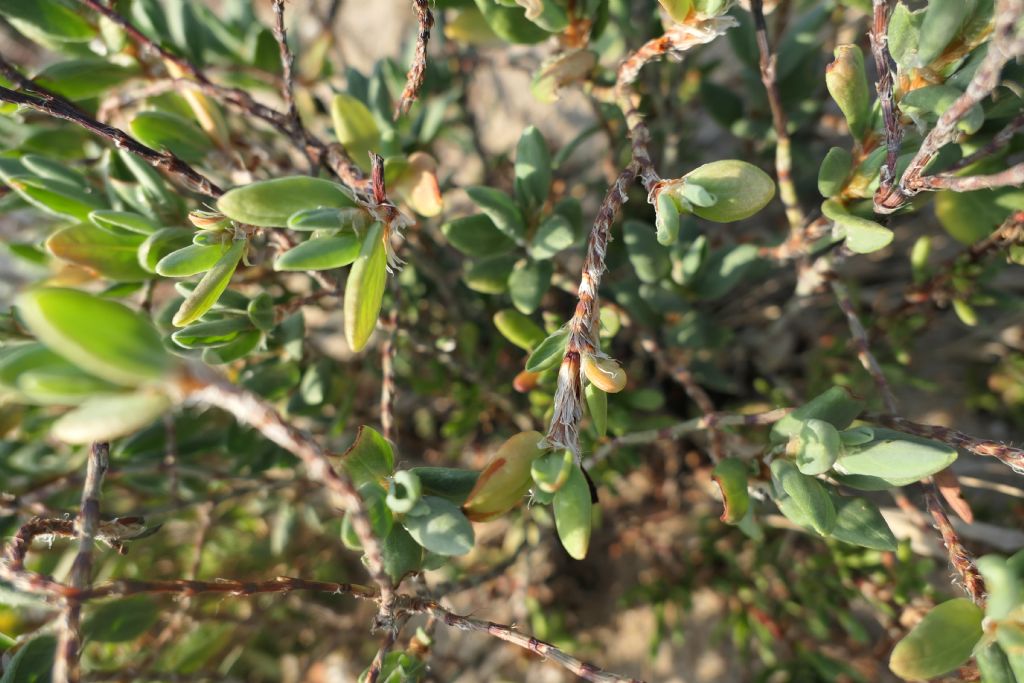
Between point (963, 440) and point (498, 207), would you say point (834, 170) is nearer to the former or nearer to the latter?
point (963, 440)

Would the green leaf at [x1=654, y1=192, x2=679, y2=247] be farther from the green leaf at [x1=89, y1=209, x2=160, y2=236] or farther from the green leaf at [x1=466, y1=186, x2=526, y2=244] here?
the green leaf at [x1=89, y1=209, x2=160, y2=236]

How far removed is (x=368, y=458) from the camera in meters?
A: 1.04

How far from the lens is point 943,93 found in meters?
1.03

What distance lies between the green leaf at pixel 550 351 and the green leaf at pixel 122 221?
30.3 inches

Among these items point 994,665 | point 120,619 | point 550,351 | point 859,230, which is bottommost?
point 120,619

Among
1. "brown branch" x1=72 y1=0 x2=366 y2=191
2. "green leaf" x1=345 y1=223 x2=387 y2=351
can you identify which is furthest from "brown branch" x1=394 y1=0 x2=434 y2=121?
"green leaf" x1=345 y1=223 x2=387 y2=351

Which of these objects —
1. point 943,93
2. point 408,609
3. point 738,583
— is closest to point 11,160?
point 408,609

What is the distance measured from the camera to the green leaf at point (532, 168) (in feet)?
4.32

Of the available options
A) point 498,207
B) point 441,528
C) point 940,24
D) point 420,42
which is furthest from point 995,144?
point 441,528

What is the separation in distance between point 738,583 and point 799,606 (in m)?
0.19

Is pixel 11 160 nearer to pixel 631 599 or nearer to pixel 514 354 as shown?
pixel 514 354

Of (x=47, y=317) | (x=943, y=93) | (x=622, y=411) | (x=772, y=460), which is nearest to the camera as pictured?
(x=47, y=317)

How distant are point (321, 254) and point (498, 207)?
→ 42 centimetres

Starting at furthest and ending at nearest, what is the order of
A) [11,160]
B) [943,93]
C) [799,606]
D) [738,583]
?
[738,583] → [799,606] → [11,160] → [943,93]
